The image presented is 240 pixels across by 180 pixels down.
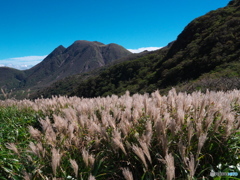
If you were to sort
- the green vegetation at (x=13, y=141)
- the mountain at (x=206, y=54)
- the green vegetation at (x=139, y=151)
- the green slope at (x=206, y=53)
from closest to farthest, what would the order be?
the green vegetation at (x=139, y=151)
the green vegetation at (x=13, y=141)
the mountain at (x=206, y=54)
the green slope at (x=206, y=53)

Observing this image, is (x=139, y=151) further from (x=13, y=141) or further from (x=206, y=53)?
(x=206, y=53)

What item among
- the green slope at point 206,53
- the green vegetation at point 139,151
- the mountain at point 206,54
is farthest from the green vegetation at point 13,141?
the green slope at point 206,53

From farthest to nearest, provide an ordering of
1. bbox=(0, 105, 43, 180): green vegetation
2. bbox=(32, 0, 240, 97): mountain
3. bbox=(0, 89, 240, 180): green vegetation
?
bbox=(32, 0, 240, 97): mountain → bbox=(0, 105, 43, 180): green vegetation → bbox=(0, 89, 240, 180): green vegetation

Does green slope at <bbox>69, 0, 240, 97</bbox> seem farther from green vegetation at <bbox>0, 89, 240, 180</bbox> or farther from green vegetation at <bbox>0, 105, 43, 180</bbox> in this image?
green vegetation at <bbox>0, 105, 43, 180</bbox>

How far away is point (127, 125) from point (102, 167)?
0.60 metres

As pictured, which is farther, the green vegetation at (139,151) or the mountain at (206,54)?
the mountain at (206,54)

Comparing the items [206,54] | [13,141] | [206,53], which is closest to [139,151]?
[13,141]

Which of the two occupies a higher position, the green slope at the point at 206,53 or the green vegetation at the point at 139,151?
the green slope at the point at 206,53

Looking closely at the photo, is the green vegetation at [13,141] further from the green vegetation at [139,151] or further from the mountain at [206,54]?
the mountain at [206,54]

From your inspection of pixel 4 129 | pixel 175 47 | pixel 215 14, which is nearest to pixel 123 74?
pixel 175 47

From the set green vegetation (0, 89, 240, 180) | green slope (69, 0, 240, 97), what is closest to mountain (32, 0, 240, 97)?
green slope (69, 0, 240, 97)

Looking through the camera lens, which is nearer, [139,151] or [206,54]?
[139,151]

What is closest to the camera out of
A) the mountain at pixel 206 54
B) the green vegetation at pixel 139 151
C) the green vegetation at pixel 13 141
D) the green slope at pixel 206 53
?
the green vegetation at pixel 139 151

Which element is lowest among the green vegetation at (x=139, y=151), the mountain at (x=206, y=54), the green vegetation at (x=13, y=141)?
the green vegetation at (x=13, y=141)
